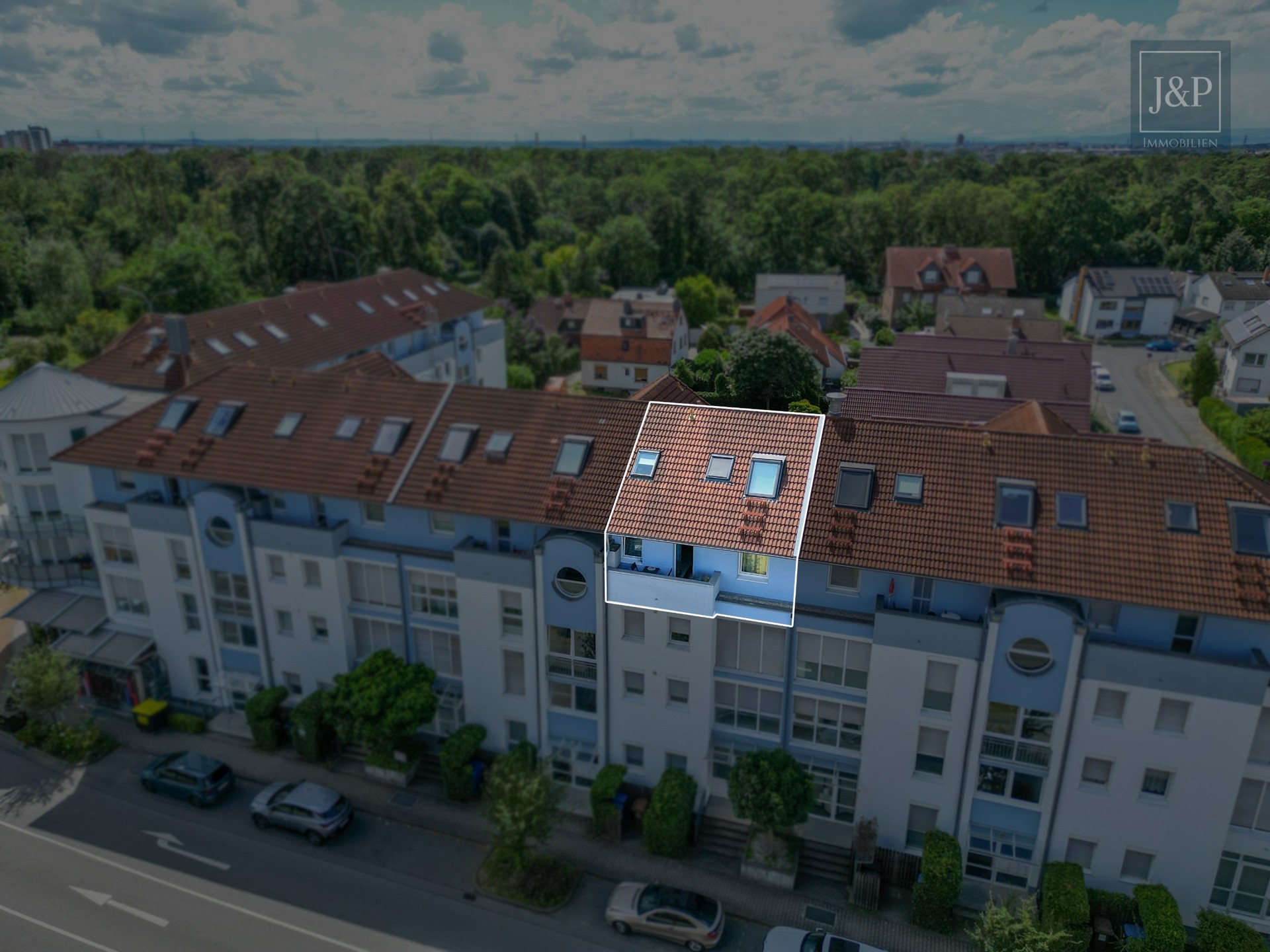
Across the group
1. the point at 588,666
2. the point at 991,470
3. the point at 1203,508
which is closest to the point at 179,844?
the point at 588,666

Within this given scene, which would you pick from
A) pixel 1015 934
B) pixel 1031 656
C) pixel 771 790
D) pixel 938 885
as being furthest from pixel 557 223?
pixel 1015 934

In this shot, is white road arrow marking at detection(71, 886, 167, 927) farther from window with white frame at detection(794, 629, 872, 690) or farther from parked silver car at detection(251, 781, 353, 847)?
window with white frame at detection(794, 629, 872, 690)

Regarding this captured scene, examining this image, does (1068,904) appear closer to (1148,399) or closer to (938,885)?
(938,885)

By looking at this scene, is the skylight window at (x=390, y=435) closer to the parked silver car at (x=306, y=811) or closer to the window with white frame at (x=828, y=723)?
the parked silver car at (x=306, y=811)

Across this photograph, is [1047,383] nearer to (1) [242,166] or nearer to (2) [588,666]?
(2) [588,666]

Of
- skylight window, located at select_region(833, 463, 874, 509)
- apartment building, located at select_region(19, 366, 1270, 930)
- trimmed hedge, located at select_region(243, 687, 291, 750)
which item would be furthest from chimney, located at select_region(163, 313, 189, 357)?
skylight window, located at select_region(833, 463, 874, 509)
